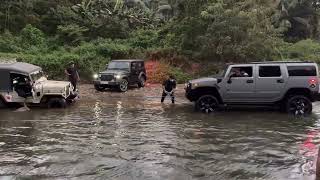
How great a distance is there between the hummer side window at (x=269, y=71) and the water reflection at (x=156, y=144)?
144cm

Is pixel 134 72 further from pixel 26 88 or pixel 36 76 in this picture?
pixel 26 88

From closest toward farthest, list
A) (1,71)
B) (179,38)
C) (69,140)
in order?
(69,140) < (1,71) < (179,38)

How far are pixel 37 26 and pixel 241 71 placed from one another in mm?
23161

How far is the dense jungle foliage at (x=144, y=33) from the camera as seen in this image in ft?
99.1

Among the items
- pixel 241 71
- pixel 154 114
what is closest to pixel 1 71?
pixel 154 114

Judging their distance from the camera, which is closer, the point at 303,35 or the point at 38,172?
the point at 38,172

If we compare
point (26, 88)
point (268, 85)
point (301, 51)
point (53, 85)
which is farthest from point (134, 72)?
point (301, 51)

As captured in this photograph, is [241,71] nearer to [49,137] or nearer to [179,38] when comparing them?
[49,137]

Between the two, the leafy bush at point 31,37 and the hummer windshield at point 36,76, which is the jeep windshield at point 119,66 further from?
the leafy bush at point 31,37

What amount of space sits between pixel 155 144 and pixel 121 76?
14.1m

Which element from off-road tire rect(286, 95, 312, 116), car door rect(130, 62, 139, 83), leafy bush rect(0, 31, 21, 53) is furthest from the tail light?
leafy bush rect(0, 31, 21, 53)

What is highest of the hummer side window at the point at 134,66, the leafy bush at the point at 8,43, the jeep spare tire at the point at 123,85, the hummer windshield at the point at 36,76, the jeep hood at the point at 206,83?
the leafy bush at the point at 8,43

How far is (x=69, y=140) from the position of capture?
13.8 metres

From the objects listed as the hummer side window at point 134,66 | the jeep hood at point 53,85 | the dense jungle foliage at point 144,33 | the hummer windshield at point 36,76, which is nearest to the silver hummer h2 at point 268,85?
the jeep hood at point 53,85
